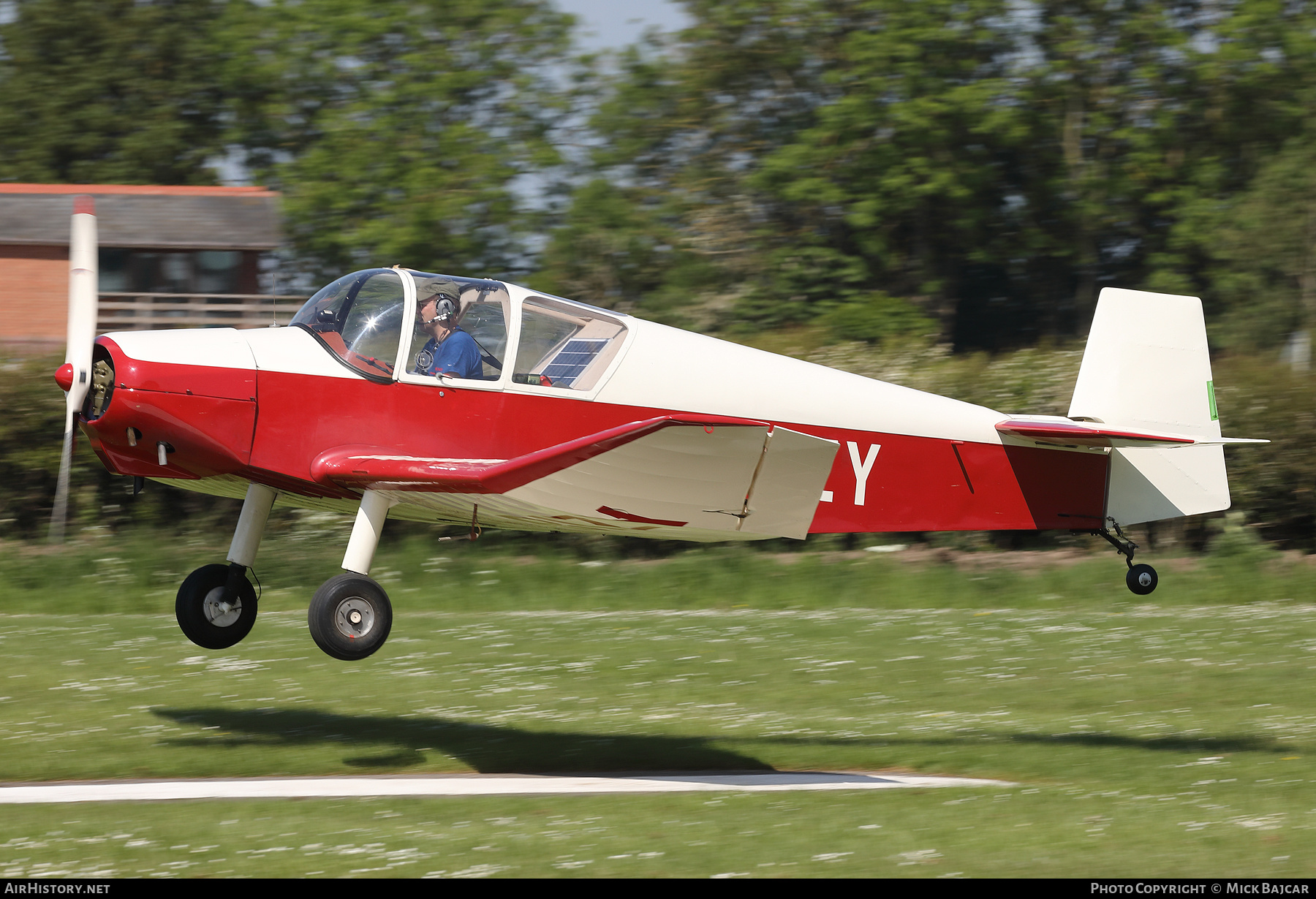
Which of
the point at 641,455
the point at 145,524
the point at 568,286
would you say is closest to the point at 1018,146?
the point at 568,286

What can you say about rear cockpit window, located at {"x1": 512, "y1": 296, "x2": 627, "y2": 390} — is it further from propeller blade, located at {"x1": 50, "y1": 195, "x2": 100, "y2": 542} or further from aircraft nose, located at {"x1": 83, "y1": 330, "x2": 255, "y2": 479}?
propeller blade, located at {"x1": 50, "y1": 195, "x2": 100, "y2": 542}

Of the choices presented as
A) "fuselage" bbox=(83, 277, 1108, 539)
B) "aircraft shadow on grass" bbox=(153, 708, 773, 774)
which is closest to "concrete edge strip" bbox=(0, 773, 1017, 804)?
"aircraft shadow on grass" bbox=(153, 708, 773, 774)

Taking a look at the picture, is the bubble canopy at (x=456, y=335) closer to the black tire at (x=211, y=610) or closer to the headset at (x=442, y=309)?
the headset at (x=442, y=309)

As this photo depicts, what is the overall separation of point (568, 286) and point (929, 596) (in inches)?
694

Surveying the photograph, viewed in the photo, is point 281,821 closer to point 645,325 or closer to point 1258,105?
point 645,325

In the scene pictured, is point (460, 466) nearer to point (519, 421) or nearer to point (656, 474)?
point (519, 421)

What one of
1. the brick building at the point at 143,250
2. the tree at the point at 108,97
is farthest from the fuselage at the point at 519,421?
the tree at the point at 108,97

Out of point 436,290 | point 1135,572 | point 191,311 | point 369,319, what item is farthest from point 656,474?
point 191,311

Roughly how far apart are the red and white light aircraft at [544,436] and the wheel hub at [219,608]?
0.01 meters

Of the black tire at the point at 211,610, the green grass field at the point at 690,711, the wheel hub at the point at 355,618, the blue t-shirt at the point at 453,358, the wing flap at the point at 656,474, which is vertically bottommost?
the green grass field at the point at 690,711

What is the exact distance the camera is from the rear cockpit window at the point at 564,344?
24.5 ft

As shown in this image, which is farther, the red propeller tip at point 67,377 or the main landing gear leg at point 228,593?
the main landing gear leg at point 228,593

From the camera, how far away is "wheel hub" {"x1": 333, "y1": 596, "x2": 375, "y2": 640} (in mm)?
6938
